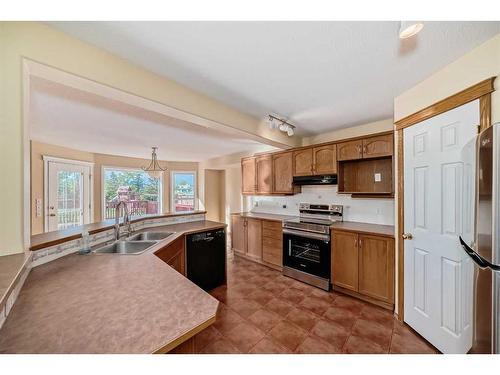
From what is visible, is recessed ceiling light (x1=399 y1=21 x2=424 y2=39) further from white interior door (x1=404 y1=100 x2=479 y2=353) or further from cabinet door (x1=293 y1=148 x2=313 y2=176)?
cabinet door (x1=293 y1=148 x2=313 y2=176)

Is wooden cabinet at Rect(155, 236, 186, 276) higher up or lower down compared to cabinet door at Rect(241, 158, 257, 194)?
lower down

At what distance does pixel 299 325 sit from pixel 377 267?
3.70ft

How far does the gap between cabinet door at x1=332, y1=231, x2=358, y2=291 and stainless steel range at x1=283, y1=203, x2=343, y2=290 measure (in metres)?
0.09

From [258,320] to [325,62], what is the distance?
7.95 feet

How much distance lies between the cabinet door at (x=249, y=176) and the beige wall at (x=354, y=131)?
1.16 metres

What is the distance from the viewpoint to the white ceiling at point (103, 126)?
1990 millimetres

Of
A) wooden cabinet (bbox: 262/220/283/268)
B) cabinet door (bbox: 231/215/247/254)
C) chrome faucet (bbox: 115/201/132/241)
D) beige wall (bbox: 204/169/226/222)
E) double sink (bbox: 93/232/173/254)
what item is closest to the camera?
double sink (bbox: 93/232/173/254)

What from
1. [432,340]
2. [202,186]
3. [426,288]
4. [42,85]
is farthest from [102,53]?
[202,186]

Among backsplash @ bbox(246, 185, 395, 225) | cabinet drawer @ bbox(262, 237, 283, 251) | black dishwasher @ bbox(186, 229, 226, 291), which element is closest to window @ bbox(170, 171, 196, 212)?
backsplash @ bbox(246, 185, 395, 225)

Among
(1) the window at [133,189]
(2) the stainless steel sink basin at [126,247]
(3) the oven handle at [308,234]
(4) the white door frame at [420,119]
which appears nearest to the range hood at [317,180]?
(3) the oven handle at [308,234]

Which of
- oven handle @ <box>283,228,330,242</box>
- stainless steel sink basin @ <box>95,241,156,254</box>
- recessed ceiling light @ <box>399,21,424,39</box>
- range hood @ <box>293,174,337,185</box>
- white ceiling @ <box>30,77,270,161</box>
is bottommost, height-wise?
oven handle @ <box>283,228,330,242</box>

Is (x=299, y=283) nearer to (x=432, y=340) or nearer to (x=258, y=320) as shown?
(x=258, y=320)

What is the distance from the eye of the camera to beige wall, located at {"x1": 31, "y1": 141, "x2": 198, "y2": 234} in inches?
142

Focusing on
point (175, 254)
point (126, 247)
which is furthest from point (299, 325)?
point (126, 247)
